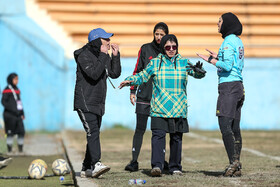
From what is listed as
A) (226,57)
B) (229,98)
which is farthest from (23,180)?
(226,57)

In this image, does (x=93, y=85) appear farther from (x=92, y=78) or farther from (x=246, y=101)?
(x=246, y=101)

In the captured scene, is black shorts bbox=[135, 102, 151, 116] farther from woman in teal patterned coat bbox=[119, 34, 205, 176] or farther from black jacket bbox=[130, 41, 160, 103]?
woman in teal patterned coat bbox=[119, 34, 205, 176]

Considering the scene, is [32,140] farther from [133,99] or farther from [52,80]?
[133,99]

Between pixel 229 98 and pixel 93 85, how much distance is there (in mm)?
1618

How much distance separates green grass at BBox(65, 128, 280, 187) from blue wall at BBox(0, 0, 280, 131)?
9.95ft

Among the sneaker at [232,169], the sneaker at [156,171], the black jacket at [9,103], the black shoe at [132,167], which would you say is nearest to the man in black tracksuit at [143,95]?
the black shoe at [132,167]

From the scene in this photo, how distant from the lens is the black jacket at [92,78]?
7.27 m

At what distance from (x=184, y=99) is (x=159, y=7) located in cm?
1128

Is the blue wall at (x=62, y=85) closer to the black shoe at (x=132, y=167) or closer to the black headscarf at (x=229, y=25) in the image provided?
the black shoe at (x=132, y=167)

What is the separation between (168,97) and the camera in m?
7.32

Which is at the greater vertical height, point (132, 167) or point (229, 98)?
point (229, 98)

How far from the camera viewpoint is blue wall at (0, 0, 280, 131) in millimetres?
17156

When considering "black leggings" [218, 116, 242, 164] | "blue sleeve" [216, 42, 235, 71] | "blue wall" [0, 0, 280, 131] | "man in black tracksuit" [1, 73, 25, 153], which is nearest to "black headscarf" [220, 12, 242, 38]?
"blue sleeve" [216, 42, 235, 71]

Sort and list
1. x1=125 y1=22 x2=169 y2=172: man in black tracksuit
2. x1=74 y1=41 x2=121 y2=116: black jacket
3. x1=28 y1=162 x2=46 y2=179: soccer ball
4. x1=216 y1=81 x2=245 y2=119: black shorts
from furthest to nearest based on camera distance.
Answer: x1=125 y1=22 x2=169 y2=172: man in black tracksuit < x1=28 y1=162 x2=46 y2=179: soccer ball < x1=74 y1=41 x2=121 y2=116: black jacket < x1=216 y1=81 x2=245 y2=119: black shorts
